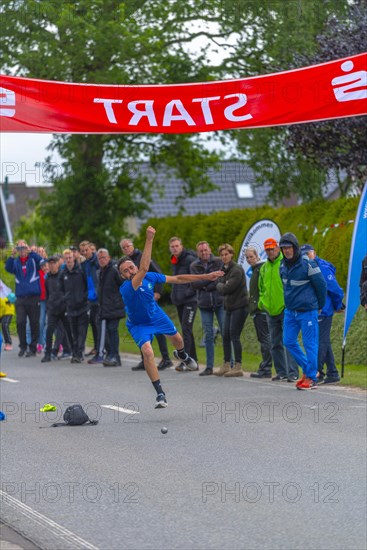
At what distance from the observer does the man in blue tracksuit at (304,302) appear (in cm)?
1451

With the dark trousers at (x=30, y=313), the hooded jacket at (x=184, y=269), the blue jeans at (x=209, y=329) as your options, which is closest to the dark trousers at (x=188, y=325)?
the hooded jacket at (x=184, y=269)

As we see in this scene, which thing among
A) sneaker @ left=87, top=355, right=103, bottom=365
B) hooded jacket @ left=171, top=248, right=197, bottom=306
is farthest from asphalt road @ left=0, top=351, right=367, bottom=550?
sneaker @ left=87, top=355, right=103, bottom=365

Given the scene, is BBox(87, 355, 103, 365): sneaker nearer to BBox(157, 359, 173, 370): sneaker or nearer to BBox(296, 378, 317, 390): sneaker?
BBox(157, 359, 173, 370): sneaker

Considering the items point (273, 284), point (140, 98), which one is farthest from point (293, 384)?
point (140, 98)

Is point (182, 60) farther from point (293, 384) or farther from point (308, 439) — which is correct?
point (308, 439)

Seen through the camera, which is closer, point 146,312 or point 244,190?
point 146,312

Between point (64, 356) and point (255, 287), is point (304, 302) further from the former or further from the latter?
point (64, 356)

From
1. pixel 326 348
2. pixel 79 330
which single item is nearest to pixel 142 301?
pixel 326 348

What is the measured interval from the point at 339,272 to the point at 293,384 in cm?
497

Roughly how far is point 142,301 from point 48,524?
18.6 feet

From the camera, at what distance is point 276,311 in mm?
16047

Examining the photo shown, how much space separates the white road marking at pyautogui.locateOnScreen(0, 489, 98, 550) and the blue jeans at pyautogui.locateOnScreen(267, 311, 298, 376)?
777 centimetres

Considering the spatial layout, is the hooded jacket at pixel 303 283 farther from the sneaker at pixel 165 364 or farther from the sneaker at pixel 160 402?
the sneaker at pixel 165 364

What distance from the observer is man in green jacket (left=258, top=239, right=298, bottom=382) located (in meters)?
16.0
